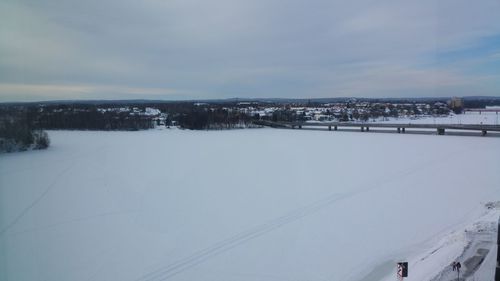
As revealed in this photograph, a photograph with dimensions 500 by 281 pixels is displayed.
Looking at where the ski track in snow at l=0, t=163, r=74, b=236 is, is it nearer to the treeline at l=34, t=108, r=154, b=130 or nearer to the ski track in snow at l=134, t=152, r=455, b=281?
the ski track in snow at l=134, t=152, r=455, b=281

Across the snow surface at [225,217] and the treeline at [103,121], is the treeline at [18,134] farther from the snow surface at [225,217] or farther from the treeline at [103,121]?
the treeline at [103,121]

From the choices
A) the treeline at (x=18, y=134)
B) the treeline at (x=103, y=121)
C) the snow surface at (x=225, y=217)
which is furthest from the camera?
the treeline at (x=103, y=121)

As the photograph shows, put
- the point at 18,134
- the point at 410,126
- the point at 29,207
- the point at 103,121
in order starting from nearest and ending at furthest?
1. the point at 29,207
2. the point at 18,134
3. the point at 103,121
4. the point at 410,126

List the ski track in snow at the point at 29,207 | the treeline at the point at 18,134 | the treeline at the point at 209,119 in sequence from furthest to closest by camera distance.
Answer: the treeline at the point at 209,119, the treeline at the point at 18,134, the ski track in snow at the point at 29,207

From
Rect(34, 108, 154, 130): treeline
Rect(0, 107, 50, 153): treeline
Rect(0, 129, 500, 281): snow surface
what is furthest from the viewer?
Rect(34, 108, 154, 130): treeline

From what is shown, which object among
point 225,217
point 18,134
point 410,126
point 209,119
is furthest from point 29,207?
point 209,119

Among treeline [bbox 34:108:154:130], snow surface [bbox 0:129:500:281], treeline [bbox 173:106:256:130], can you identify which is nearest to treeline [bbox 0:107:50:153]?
snow surface [bbox 0:129:500:281]

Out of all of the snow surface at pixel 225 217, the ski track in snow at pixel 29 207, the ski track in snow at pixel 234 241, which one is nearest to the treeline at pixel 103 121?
the snow surface at pixel 225 217

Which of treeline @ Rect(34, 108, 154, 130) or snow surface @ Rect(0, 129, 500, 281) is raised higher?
treeline @ Rect(34, 108, 154, 130)

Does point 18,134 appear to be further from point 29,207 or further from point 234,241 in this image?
point 234,241
